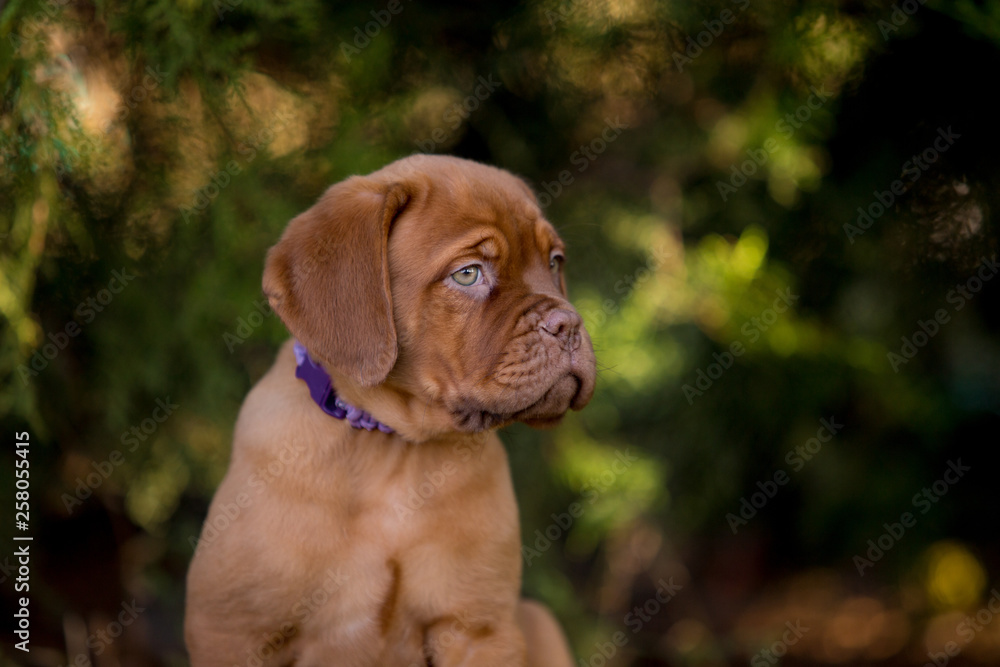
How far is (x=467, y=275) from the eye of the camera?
2.85 metres

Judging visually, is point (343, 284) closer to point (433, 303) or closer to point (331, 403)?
point (433, 303)

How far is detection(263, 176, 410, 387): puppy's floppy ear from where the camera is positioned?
2660 mm

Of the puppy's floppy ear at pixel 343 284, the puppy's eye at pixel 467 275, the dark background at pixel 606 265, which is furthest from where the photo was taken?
the dark background at pixel 606 265

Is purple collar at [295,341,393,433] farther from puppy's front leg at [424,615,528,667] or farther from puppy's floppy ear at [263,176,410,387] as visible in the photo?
puppy's front leg at [424,615,528,667]

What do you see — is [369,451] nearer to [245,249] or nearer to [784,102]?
[245,249]

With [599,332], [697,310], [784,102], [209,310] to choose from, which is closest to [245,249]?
[209,310]

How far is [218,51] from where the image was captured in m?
3.53

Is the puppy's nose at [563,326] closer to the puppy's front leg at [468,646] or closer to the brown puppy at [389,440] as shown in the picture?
the brown puppy at [389,440]

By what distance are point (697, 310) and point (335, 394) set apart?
2.39 m

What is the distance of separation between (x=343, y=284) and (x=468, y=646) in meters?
1.25

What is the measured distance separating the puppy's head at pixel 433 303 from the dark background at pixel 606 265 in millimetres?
1112

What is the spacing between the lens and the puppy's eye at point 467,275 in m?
2.83

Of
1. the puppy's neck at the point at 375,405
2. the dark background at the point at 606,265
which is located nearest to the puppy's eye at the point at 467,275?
the puppy's neck at the point at 375,405

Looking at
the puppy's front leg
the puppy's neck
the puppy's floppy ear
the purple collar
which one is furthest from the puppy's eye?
the puppy's front leg
